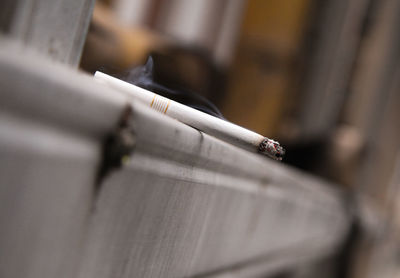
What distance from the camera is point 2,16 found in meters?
0.48

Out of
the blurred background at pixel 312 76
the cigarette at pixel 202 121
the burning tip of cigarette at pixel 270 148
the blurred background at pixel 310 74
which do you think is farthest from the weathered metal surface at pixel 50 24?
the blurred background at pixel 310 74

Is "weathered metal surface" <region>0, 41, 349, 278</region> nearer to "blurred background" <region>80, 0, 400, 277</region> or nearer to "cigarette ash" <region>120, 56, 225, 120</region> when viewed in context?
"cigarette ash" <region>120, 56, 225, 120</region>

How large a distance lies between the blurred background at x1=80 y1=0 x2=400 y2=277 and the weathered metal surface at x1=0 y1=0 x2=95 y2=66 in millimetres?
2342

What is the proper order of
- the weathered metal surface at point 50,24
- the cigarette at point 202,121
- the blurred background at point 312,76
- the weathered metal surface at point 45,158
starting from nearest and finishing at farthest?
the weathered metal surface at point 45,158, the weathered metal surface at point 50,24, the cigarette at point 202,121, the blurred background at point 312,76

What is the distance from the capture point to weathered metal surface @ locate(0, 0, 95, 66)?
0.48 m

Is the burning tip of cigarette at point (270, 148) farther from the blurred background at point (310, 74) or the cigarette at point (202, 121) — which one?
the blurred background at point (310, 74)

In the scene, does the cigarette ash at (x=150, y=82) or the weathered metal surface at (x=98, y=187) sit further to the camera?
the cigarette ash at (x=150, y=82)

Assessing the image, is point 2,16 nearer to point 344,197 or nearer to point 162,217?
point 162,217

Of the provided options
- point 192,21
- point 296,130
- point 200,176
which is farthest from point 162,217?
point 296,130

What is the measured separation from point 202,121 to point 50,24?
213 millimetres

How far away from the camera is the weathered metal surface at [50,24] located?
483 millimetres

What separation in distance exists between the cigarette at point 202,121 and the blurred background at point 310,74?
7.53 ft

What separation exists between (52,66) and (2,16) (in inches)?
5.9

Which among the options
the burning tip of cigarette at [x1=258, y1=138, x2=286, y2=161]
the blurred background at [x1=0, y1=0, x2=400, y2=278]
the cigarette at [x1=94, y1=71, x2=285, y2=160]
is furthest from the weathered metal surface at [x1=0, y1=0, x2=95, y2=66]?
the blurred background at [x1=0, y1=0, x2=400, y2=278]
